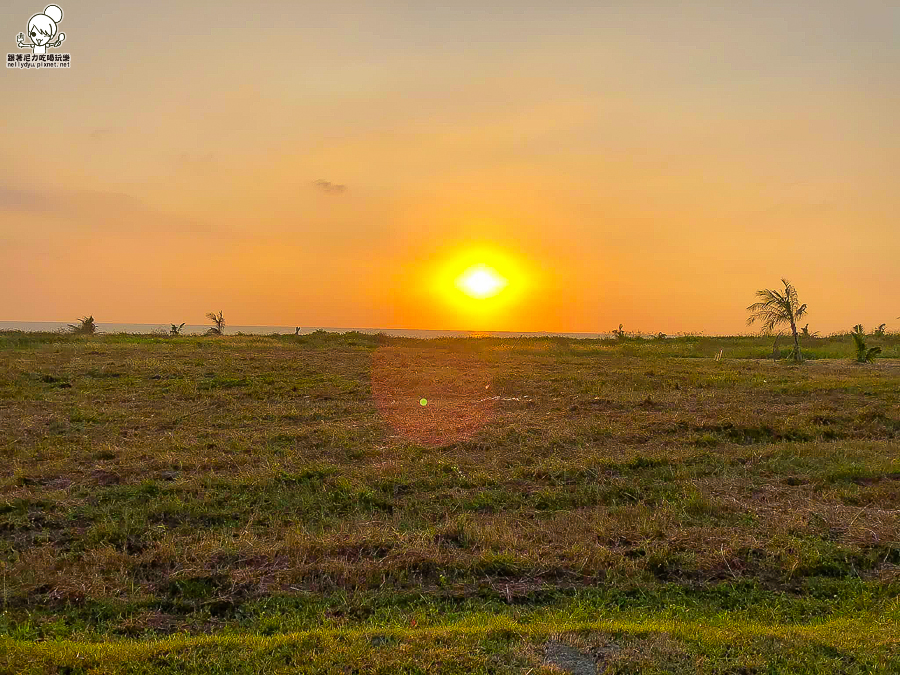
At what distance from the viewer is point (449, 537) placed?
666cm

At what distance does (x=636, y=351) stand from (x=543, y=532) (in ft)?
98.4

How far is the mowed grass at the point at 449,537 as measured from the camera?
4500 millimetres

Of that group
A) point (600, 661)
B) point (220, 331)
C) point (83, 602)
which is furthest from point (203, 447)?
point (220, 331)

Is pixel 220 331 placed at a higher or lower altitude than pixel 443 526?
higher

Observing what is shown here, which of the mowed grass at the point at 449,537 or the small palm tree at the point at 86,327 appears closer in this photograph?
the mowed grass at the point at 449,537

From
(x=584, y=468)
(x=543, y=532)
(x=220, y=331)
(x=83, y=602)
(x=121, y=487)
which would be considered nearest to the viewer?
(x=83, y=602)

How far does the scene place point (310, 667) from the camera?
13.8 feet

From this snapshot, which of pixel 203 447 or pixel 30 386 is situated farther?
pixel 30 386

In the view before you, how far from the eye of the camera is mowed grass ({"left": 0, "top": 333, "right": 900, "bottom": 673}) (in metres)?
4.50

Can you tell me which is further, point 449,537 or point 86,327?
point 86,327

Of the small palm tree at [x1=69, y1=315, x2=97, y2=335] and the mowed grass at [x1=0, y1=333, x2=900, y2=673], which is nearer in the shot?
the mowed grass at [x1=0, y1=333, x2=900, y2=673]

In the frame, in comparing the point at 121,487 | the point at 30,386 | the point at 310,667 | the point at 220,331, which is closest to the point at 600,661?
the point at 310,667

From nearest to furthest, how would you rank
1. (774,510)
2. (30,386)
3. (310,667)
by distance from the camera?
(310,667)
(774,510)
(30,386)

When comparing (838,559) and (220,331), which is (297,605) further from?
(220,331)
